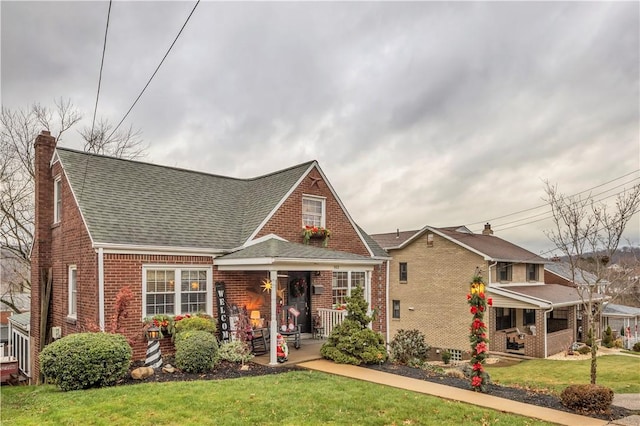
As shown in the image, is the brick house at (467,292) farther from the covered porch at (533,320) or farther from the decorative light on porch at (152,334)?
the decorative light on porch at (152,334)

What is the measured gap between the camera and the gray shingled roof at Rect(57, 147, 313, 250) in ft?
41.5

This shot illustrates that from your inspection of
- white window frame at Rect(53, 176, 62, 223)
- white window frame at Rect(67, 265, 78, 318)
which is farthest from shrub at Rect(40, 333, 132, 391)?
white window frame at Rect(53, 176, 62, 223)

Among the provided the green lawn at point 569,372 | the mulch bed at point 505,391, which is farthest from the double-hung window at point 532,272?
the mulch bed at point 505,391

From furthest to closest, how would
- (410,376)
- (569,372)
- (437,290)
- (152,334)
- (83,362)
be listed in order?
1. (437,290)
2. (569,372)
3. (152,334)
4. (410,376)
5. (83,362)

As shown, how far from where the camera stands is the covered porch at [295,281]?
474 inches

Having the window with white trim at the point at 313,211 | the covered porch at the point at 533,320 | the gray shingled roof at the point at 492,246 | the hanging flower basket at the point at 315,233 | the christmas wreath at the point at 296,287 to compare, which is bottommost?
the covered porch at the point at 533,320

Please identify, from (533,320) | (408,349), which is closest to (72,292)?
(408,349)

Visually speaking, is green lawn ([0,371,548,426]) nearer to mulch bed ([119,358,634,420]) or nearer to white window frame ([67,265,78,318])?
mulch bed ([119,358,634,420])

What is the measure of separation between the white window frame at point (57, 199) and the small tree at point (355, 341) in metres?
10.1

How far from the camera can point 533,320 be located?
93.5 feet

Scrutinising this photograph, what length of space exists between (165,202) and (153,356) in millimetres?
5240

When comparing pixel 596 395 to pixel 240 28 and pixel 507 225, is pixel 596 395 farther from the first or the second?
pixel 507 225

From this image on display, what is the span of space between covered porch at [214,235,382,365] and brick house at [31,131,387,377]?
1.8 inches

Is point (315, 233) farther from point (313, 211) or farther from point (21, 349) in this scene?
point (21, 349)
